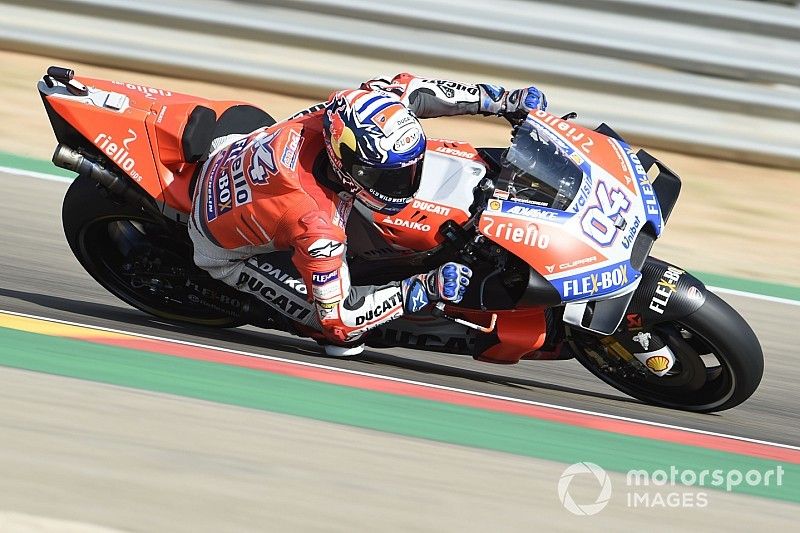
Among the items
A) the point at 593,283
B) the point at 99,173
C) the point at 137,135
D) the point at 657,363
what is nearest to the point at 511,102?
the point at 593,283

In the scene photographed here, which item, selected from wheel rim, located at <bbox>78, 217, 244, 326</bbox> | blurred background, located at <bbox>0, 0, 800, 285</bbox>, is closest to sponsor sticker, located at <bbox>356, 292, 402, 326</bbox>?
wheel rim, located at <bbox>78, 217, 244, 326</bbox>

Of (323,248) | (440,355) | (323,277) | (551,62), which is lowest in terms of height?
(440,355)

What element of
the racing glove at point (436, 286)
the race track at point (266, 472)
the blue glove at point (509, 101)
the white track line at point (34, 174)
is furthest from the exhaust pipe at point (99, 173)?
the white track line at point (34, 174)

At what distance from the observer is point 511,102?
17.2 feet

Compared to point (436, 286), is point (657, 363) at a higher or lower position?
lower

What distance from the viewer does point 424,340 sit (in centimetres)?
525

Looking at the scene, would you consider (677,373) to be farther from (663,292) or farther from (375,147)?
(375,147)

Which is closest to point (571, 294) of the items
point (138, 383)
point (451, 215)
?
point (451, 215)

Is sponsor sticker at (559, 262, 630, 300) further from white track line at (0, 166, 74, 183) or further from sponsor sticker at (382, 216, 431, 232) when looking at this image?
white track line at (0, 166, 74, 183)

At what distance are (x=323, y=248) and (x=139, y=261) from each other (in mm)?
1520

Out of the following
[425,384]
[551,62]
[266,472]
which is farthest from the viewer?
[551,62]

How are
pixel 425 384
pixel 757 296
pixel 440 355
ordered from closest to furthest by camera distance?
A: pixel 425 384 < pixel 440 355 < pixel 757 296

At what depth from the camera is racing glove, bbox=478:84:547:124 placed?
17.0 feet

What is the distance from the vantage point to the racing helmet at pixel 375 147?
4543 millimetres
